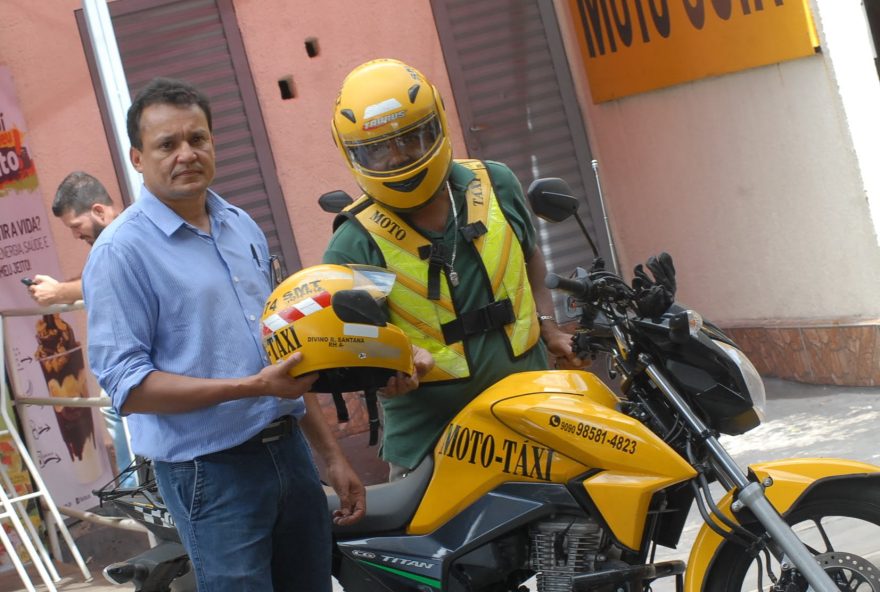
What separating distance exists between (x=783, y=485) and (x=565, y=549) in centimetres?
57

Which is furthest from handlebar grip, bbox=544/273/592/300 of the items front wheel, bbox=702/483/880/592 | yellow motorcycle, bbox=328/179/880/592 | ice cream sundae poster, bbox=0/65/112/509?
ice cream sundae poster, bbox=0/65/112/509

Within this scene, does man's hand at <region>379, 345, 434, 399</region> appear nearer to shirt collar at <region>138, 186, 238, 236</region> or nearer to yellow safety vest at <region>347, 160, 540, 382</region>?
yellow safety vest at <region>347, 160, 540, 382</region>

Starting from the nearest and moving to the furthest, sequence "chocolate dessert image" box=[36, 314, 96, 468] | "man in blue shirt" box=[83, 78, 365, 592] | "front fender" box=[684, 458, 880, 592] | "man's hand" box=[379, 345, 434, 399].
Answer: "man in blue shirt" box=[83, 78, 365, 592] → "front fender" box=[684, 458, 880, 592] → "man's hand" box=[379, 345, 434, 399] → "chocolate dessert image" box=[36, 314, 96, 468]

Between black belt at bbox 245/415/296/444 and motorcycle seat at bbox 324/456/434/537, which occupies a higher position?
black belt at bbox 245/415/296/444

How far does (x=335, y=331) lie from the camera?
10.5 feet

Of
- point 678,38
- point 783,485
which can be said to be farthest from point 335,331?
point 678,38

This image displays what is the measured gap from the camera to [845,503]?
330 centimetres

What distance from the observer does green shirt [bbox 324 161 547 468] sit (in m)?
3.76

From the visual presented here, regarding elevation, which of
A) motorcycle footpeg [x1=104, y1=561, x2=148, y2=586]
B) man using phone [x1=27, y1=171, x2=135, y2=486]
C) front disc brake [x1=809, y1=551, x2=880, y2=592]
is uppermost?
man using phone [x1=27, y1=171, x2=135, y2=486]

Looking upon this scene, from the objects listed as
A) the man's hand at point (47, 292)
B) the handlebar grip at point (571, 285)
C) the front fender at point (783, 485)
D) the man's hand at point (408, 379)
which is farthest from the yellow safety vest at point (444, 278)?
the man's hand at point (47, 292)

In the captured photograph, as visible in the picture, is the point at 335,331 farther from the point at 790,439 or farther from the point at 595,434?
the point at 790,439

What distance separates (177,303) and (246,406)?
11.7 inches

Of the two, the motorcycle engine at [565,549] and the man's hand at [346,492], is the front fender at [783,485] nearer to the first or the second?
the motorcycle engine at [565,549]

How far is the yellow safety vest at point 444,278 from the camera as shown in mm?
3723
